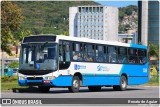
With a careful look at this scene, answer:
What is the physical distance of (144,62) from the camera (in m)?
36.9

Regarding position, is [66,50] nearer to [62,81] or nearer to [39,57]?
[39,57]

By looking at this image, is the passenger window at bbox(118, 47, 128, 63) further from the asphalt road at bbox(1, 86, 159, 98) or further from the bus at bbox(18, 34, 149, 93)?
the asphalt road at bbox(1, 86, 159, 98)

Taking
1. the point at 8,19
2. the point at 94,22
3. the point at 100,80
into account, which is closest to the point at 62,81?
the point at 100,80

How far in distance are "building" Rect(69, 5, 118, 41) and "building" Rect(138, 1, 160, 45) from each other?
296 inches

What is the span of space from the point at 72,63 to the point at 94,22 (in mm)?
153636

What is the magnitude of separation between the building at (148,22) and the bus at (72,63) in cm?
12924

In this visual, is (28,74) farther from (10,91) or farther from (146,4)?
(146,4)

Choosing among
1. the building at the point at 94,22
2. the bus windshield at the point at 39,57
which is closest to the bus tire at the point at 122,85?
the bus windshield at the point at 39,57

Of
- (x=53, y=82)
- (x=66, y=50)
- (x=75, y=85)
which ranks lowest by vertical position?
(x=75, y=85)

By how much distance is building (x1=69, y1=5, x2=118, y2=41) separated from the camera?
164625mm

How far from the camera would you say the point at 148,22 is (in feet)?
538

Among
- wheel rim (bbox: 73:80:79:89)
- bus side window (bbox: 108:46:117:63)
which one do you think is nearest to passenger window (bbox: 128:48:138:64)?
bus side window (bbox: 108:46:117:63)

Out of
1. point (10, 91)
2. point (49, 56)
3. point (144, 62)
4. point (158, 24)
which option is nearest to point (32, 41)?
point (49, 56)

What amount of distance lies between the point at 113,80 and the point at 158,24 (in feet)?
432
